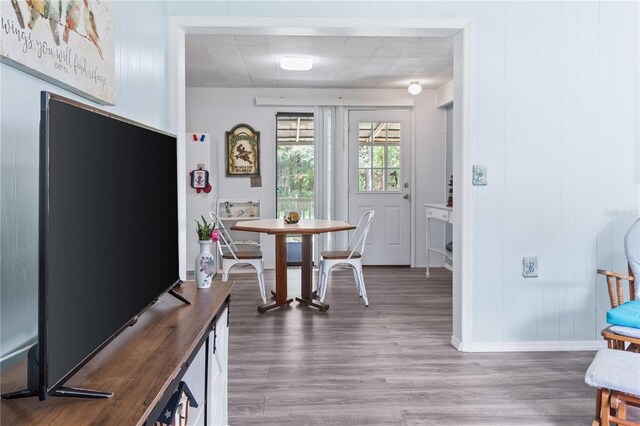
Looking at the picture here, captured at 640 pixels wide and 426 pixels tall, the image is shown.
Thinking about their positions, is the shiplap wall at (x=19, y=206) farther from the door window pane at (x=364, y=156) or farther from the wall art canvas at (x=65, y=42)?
the door window pane at (x=364, y=156)

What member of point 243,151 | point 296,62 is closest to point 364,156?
point 243,151

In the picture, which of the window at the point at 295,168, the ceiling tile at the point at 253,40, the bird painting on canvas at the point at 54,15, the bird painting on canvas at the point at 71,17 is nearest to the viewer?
the bird painting on canvas at the point at 54,15

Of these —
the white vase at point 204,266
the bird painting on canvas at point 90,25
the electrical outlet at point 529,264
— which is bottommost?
the electrical outlet at point 529,264

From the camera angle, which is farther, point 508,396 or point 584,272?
point 584,272

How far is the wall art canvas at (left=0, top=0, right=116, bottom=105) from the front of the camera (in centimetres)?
132

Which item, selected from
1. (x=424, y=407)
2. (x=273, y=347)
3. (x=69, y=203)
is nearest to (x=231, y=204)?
(x=273, y=347)

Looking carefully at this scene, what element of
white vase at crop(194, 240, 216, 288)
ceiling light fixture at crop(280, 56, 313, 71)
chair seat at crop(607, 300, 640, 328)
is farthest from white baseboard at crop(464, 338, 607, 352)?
ceiling light fixture at crop(280, 56, 313, 71)

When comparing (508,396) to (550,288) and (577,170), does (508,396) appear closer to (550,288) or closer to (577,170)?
(550,288)

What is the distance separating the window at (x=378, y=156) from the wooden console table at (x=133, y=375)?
534cm

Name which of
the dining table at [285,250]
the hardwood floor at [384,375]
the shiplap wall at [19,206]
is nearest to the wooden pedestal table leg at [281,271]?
the dining table at [285,250]

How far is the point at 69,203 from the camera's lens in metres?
1.05

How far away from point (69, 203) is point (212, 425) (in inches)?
46.7

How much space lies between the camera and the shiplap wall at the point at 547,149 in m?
3.41

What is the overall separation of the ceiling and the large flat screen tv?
3274 mm
